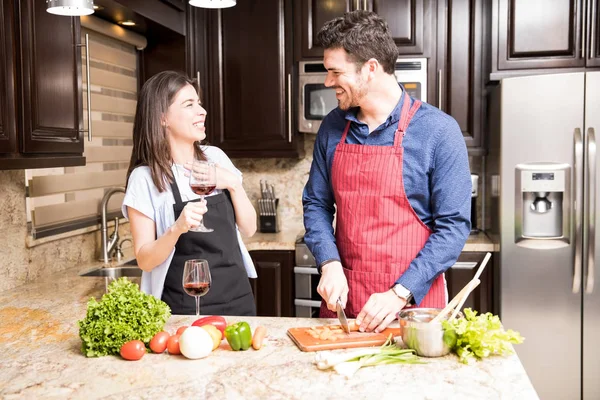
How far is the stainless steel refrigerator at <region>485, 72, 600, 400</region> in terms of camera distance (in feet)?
11.9

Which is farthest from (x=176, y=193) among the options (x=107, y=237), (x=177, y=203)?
(x=107, y=237)

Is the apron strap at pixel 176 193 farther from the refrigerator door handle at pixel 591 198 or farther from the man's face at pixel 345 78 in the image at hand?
the refrigerator door handle at pixel 591 198

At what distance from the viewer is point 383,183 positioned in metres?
2.30

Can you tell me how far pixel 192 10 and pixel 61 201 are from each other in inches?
60.2

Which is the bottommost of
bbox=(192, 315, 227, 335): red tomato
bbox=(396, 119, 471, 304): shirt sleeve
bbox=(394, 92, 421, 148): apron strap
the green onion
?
the green onion

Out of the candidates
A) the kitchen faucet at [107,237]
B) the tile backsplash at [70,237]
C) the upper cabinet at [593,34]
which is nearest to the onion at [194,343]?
the tile backsplash at [70,237]

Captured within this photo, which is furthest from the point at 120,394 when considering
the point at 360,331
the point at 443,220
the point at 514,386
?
the point at 443,220

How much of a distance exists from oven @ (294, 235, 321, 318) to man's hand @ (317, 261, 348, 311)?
1.75m

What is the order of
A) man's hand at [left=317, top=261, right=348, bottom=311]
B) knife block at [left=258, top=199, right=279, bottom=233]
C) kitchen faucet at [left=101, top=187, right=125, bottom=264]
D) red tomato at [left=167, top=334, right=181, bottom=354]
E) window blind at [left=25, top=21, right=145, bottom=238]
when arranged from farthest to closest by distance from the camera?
knife block at [left=258, top=199, right=279, bottom=233] < kitchen faucet at [left=101, top=187, right=125, bottom=264] < window blind at [left=25, top=21, right=145, bottom=238] < man's hand at [left=317, top=261, right=348, bottom=311] < red tomato at [left=167, top=334, right=181, bottom=354]

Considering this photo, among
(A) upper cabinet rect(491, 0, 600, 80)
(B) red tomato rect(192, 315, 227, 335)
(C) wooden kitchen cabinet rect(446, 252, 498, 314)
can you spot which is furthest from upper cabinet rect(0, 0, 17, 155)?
(A) upper cabinet rect(491, 0, 600, 80)

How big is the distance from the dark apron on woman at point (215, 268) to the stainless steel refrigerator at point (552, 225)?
1.82 m

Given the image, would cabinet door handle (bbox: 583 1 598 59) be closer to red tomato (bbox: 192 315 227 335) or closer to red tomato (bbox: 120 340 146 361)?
red tomato (bbox: 192 315 227 335)

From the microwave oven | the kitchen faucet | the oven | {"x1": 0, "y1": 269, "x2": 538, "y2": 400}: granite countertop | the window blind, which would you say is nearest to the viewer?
{"x1": 0, "y1": 269, "x2": 538, "y2": 400}: granite countertop

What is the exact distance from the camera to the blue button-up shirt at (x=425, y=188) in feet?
7.11
